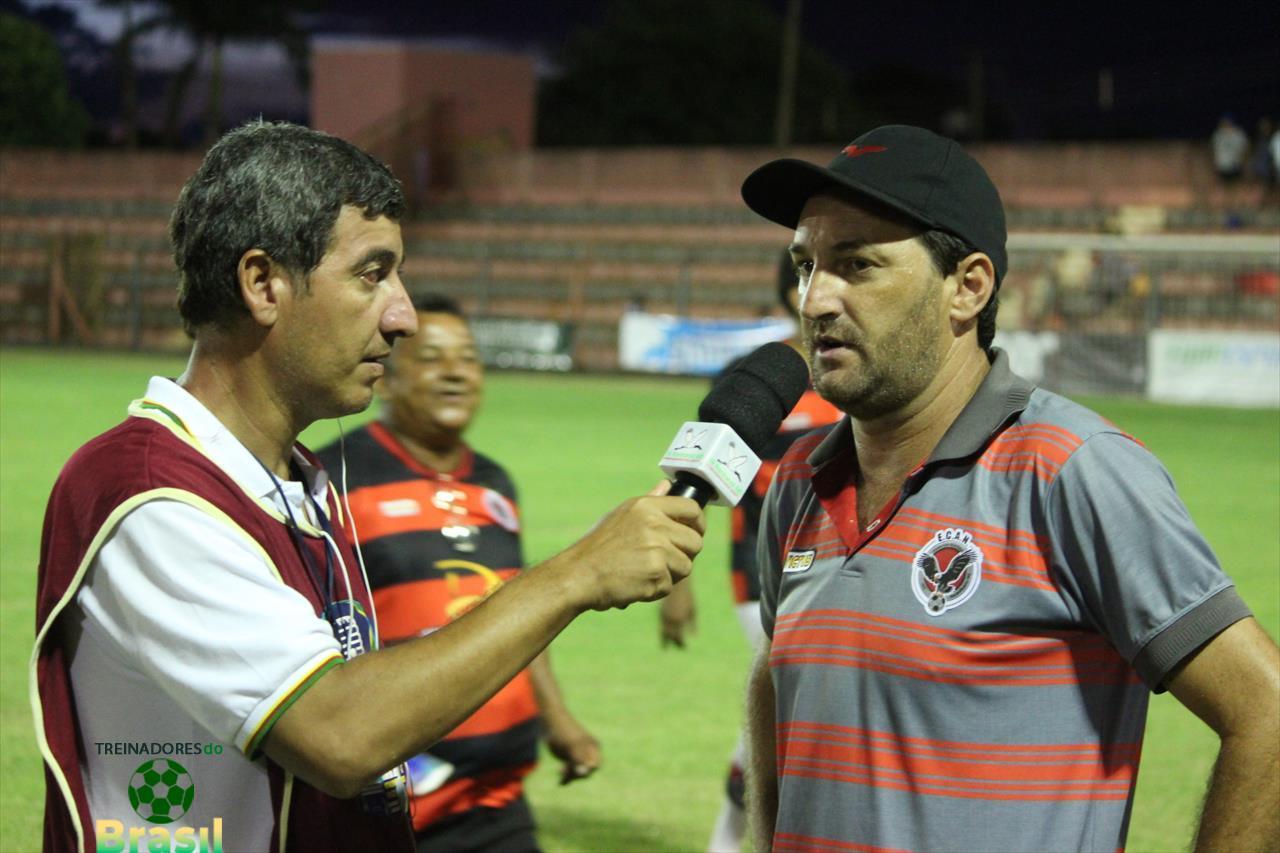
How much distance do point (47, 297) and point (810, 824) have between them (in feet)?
137

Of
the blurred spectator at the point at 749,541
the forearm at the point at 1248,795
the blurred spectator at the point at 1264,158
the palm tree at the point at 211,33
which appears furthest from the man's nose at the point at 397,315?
the palm tree at the point at 211,33

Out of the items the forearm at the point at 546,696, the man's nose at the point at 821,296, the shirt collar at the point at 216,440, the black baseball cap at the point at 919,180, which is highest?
the black baseball cap at the point at 919,180

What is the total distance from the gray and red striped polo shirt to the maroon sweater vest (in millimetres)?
828

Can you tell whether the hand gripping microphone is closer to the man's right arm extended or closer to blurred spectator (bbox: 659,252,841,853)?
the man's right arm extended

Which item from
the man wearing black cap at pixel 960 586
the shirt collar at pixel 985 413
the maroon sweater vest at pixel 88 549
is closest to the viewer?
the maroon sweater vest at pixel 88 549

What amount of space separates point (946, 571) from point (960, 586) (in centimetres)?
4

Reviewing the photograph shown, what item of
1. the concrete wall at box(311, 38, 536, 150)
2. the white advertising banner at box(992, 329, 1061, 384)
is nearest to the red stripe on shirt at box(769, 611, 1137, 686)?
the white advertising banner at box(992, 329, 1061, 384)

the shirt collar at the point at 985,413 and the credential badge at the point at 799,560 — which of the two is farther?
the credential badge at the point at 799,560

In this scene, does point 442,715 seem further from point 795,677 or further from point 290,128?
point 290,128

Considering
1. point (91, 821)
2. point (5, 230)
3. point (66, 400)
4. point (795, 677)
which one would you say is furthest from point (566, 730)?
point (5, 230)

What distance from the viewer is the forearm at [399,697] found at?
6.99ft

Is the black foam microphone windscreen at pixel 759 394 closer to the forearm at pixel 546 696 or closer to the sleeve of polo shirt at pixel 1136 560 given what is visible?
the sleeve of polo shirt at pixel 1136 560

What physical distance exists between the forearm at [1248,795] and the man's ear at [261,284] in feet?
5.16

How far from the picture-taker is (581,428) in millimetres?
20859
